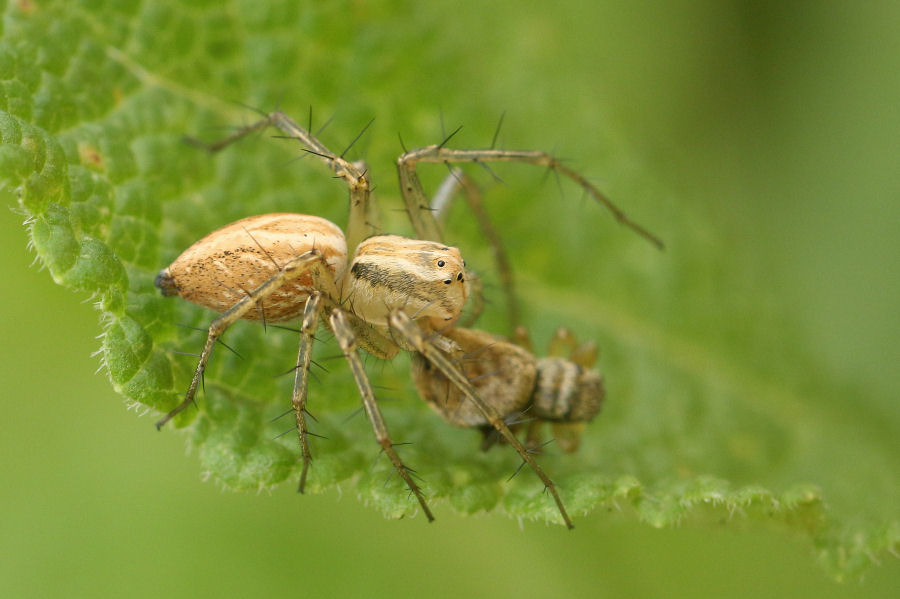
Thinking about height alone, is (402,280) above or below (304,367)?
above

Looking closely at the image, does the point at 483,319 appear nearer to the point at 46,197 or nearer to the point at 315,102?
the point at 315,102

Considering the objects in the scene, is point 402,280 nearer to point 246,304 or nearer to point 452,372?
point 452,372

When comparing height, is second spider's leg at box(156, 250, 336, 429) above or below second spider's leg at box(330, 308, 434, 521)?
above

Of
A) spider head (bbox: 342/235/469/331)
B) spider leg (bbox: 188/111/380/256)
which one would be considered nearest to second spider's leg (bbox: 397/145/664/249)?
spider leg (bbox: 188/111/380/256)

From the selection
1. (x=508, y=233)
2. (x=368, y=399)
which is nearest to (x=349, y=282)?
(x=368, y=399)

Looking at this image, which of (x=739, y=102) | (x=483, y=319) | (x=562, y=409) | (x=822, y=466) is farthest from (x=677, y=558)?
(x=739, y=102)

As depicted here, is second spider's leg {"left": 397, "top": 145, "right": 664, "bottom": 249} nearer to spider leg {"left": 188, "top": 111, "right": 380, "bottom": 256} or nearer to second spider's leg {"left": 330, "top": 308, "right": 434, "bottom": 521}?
spider leg {"left": 188, "top": 111, "right": 380, "bottom": 256}

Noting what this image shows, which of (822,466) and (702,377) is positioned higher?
(702,377)
